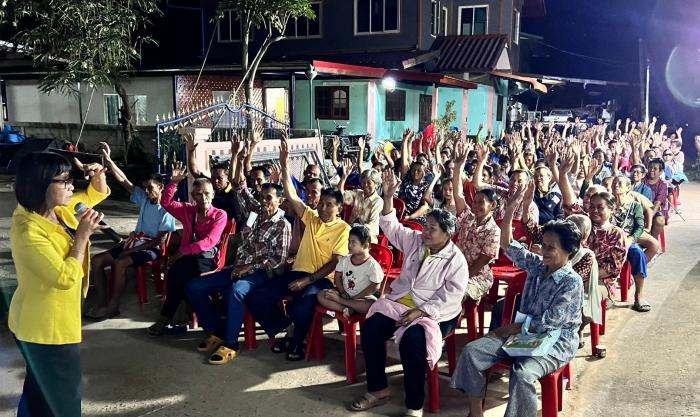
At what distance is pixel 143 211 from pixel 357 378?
9.22 ft

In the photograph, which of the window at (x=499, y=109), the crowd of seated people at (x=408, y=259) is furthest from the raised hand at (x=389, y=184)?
the window at (x=499, y=109)

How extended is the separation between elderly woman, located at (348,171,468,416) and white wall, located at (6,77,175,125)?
13.8 m

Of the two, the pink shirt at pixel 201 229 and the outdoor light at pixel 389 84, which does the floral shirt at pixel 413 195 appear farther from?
the outdoor light at pixel 389 84

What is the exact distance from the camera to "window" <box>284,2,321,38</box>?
1956 cm

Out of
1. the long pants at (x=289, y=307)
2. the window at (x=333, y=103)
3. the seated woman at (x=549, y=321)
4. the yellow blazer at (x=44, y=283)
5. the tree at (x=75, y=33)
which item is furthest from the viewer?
the window at (x=333, y=103)

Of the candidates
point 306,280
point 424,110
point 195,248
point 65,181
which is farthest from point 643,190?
point 424,110

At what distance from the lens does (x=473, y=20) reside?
2120cm

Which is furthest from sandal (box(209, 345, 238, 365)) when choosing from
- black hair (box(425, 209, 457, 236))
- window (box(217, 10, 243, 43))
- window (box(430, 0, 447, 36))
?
window (box(217, 10, 243, 43))

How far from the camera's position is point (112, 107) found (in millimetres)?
18156

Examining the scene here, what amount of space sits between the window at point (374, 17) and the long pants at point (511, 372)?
53.8ft

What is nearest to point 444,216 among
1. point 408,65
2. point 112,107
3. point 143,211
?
point 143,211

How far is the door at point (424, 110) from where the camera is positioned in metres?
18.3

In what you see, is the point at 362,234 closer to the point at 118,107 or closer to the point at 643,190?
the point at 643,190

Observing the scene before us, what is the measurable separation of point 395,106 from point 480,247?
1296 centimetres
